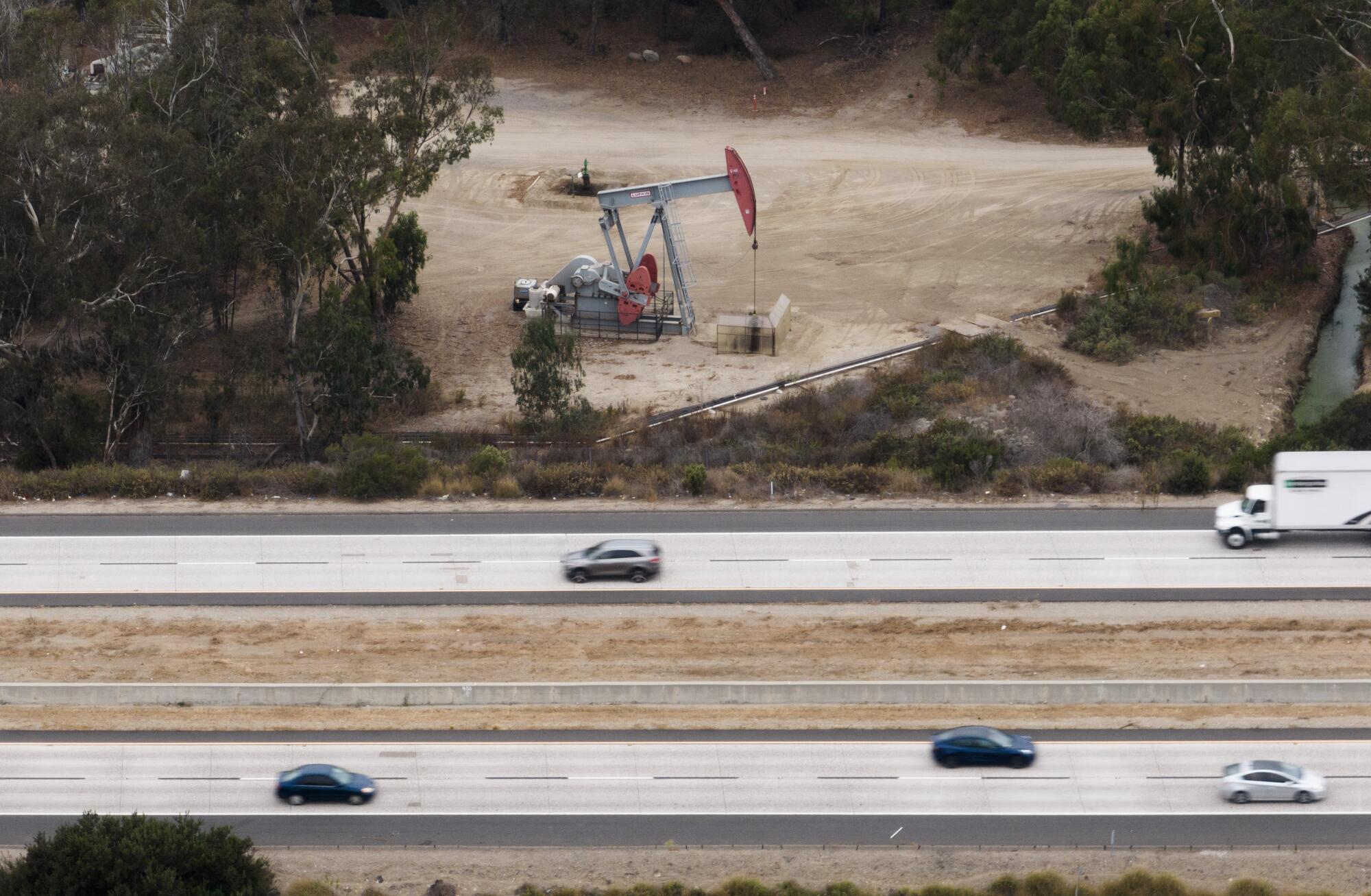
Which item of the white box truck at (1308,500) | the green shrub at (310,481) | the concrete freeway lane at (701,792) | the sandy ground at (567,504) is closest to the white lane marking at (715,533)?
the white box truck at (1308,500)

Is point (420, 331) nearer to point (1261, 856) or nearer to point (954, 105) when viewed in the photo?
point (954, 105)

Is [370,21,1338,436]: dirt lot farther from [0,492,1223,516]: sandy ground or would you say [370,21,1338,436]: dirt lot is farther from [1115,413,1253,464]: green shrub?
[0,492,1223,516]: sandy ground

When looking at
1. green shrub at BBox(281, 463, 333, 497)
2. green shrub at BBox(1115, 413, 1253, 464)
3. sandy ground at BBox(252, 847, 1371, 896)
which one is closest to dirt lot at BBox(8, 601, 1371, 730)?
sandy ground at BBox(252, 847, 1371, 896)

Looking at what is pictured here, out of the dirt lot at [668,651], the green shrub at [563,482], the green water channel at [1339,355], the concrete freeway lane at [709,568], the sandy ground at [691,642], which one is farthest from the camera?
the green water channel at [1339,355]

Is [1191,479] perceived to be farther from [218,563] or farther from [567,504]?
[218,563]

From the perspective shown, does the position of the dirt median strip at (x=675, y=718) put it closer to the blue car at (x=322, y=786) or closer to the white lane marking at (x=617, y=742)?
the white lane marking at (x=617, y=742)

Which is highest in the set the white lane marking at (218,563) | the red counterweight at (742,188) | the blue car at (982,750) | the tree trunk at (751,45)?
the tree trunk at (751,45)
